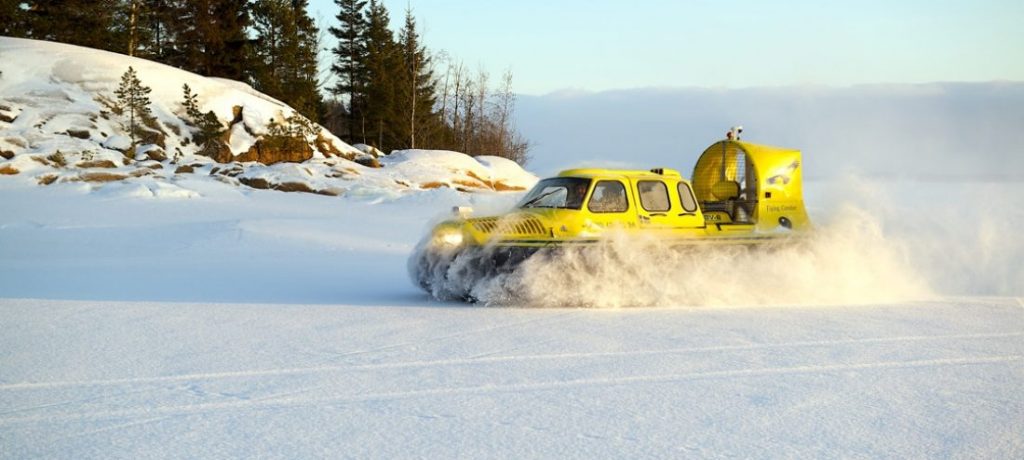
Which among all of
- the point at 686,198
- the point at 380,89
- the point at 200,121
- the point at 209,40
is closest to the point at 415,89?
the point at 380,89

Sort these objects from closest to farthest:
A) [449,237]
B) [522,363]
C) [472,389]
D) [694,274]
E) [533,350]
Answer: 1. [472,389]
2. [522,363]
3. [533,350]
4. [449,237]
5. [694,274]

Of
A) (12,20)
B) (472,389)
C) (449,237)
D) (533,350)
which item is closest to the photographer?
(472,389)

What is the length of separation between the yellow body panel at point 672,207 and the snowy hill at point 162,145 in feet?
46.6

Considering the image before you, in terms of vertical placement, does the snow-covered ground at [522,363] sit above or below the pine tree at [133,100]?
below

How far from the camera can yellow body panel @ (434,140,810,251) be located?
898 cm

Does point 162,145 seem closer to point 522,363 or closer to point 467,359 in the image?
point 467,359

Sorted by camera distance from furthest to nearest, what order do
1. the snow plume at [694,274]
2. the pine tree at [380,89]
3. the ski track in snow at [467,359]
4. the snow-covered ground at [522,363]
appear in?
the pine tree at [380,89], the snow plume at [694,274], the ski track in snow at [467,359], the snow-covered ground at [522,363]

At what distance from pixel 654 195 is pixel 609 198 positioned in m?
0.63

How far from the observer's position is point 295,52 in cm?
4469

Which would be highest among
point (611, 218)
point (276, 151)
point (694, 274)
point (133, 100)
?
point (133, 100)

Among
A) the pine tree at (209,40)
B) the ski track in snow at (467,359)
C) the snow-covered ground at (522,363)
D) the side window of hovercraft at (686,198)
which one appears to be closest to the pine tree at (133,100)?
the snow-covered ground at (522,363)

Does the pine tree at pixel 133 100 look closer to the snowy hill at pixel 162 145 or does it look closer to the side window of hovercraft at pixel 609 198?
the snowy hill at pixel 162 145

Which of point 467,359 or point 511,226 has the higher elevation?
point 511,226

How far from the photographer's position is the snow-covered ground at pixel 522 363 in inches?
167
